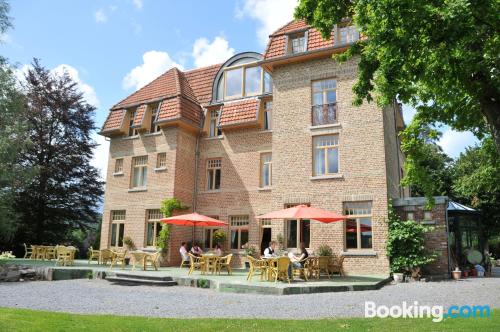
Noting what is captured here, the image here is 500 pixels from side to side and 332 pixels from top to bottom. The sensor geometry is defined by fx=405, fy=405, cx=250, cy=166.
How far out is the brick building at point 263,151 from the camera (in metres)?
16.3

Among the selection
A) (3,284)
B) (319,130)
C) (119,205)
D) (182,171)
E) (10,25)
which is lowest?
(3,284)

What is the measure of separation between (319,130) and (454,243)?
761cm

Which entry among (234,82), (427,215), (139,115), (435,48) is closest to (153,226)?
(139,115)

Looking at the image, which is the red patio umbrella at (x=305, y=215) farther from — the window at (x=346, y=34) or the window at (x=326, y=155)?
the window at (x=346, y=34)

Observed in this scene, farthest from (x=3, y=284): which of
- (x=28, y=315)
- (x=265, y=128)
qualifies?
(x=265, y=128)

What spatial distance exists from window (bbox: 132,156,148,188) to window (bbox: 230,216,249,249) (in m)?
5.42

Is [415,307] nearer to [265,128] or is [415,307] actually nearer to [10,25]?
[265,128]

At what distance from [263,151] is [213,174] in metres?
3.25

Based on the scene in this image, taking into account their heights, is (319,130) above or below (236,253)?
above

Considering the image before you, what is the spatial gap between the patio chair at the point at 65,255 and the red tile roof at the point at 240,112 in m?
9.18

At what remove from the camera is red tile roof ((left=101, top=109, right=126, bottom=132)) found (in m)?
22.6

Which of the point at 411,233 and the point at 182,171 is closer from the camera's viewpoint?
the point at 411,233

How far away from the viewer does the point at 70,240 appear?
98.0 ft

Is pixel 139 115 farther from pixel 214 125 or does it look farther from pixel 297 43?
pixel 297 43
